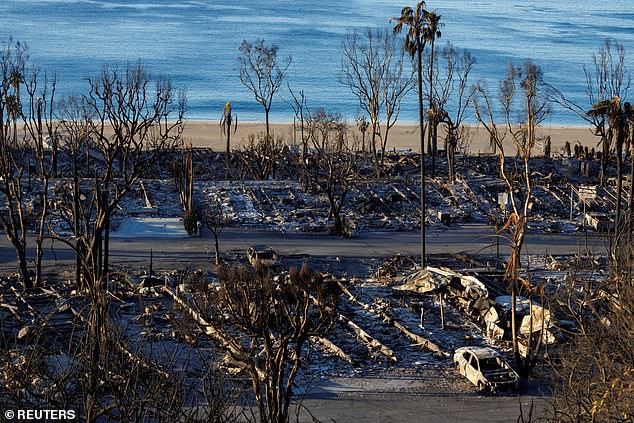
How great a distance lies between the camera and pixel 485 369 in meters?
20.7

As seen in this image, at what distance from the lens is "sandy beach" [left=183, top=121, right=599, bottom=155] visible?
A: 62.4 m

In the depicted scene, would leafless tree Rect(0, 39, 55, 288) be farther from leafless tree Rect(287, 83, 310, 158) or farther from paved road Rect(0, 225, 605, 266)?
leafless tree Rect(287, 83, 310, 158)

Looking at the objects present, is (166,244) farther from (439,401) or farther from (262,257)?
(439,401)

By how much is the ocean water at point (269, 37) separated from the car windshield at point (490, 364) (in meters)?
61.0

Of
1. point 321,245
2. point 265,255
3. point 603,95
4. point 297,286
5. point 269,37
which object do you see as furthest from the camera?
point 269,37

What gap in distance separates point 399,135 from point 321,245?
36.7 metres

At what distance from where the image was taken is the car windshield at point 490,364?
2074 centimetres

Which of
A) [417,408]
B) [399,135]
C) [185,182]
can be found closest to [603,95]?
[185,182]

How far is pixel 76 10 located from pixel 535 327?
525 feet

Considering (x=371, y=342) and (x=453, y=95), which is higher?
(x=453, y=95)

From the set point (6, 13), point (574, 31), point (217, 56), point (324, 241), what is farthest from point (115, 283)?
point (6, 13)

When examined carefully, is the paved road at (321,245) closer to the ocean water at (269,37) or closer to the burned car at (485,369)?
the burned car at (485,369)

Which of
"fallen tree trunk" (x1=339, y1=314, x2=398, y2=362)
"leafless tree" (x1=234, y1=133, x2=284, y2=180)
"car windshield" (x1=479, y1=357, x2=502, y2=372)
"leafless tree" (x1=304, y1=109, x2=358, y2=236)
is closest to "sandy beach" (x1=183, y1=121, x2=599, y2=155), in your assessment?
"leafless tree" (x1=234, y1=133, x2=284, y2=180)

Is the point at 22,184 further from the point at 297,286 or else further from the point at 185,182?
the point at 297,286
